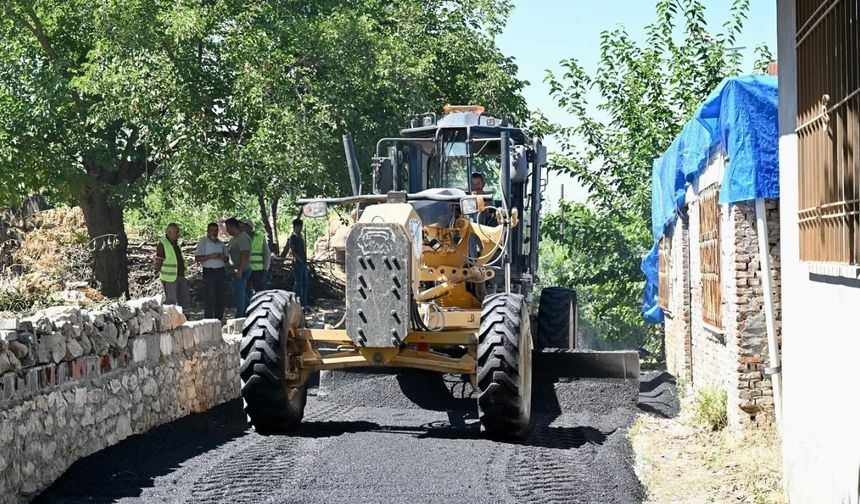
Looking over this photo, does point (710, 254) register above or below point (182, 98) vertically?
below

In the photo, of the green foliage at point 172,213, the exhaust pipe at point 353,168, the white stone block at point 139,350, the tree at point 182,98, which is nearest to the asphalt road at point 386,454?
the white stone block at point 139,350

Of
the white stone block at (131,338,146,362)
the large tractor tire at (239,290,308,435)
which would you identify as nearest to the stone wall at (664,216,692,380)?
the large tractor tire at (239,290,308,435)

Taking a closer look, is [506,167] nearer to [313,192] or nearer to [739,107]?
[739,107]

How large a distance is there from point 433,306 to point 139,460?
301 cm

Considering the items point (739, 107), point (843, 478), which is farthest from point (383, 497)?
point (739, 107)

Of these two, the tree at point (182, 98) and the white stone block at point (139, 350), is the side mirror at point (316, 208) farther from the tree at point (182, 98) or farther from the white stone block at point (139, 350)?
the tree at point (182, 98)

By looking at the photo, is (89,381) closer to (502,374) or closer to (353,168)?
(502,374)

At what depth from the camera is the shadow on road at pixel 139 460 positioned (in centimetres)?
780

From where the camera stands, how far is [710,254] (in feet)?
38.9

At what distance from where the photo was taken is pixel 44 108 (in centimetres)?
1861

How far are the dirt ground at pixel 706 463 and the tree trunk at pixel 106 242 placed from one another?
38.9ft

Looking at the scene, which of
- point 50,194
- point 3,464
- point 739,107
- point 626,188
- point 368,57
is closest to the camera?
point 3,464

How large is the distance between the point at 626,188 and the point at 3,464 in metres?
17.6

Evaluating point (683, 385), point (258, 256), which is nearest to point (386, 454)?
point (683, 385)
